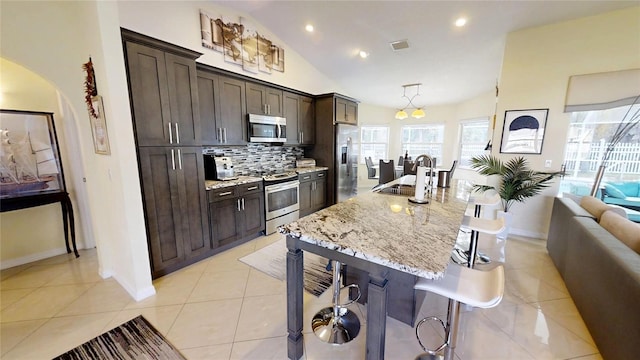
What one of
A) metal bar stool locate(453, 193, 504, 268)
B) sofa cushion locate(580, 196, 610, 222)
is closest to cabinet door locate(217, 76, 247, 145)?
metal bar stool locate(453, 193, 504, 268)

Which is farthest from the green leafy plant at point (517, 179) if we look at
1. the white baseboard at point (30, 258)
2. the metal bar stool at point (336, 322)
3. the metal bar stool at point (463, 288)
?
the white baseboard at point (30, 258)

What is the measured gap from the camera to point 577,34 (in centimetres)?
297

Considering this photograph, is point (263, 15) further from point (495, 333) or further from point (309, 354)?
point (495, 333)

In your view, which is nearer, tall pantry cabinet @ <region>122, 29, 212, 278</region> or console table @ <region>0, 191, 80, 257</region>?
tall pantry cabinet @ <region>122, 29, 212, 278</region>

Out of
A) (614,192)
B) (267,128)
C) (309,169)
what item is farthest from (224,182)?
(614,192)

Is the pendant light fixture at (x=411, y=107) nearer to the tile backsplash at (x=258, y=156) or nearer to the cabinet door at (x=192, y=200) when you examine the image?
the tile backsplash at (x=258, y=156)

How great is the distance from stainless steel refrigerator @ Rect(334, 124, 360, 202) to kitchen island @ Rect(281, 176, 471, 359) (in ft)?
9.43

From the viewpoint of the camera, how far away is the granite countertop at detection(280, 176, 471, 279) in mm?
1006

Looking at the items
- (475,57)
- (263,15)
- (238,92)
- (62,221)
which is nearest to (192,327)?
(62,221)

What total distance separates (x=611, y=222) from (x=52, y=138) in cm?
574

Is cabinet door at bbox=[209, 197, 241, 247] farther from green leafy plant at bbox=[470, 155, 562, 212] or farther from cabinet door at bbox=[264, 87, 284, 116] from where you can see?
green leafy plant at bbox=[470, 155, 562, 212]

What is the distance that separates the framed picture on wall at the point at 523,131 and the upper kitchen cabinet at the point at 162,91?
4241 mm

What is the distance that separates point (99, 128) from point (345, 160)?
12.5 ft

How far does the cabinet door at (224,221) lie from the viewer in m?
2.90
